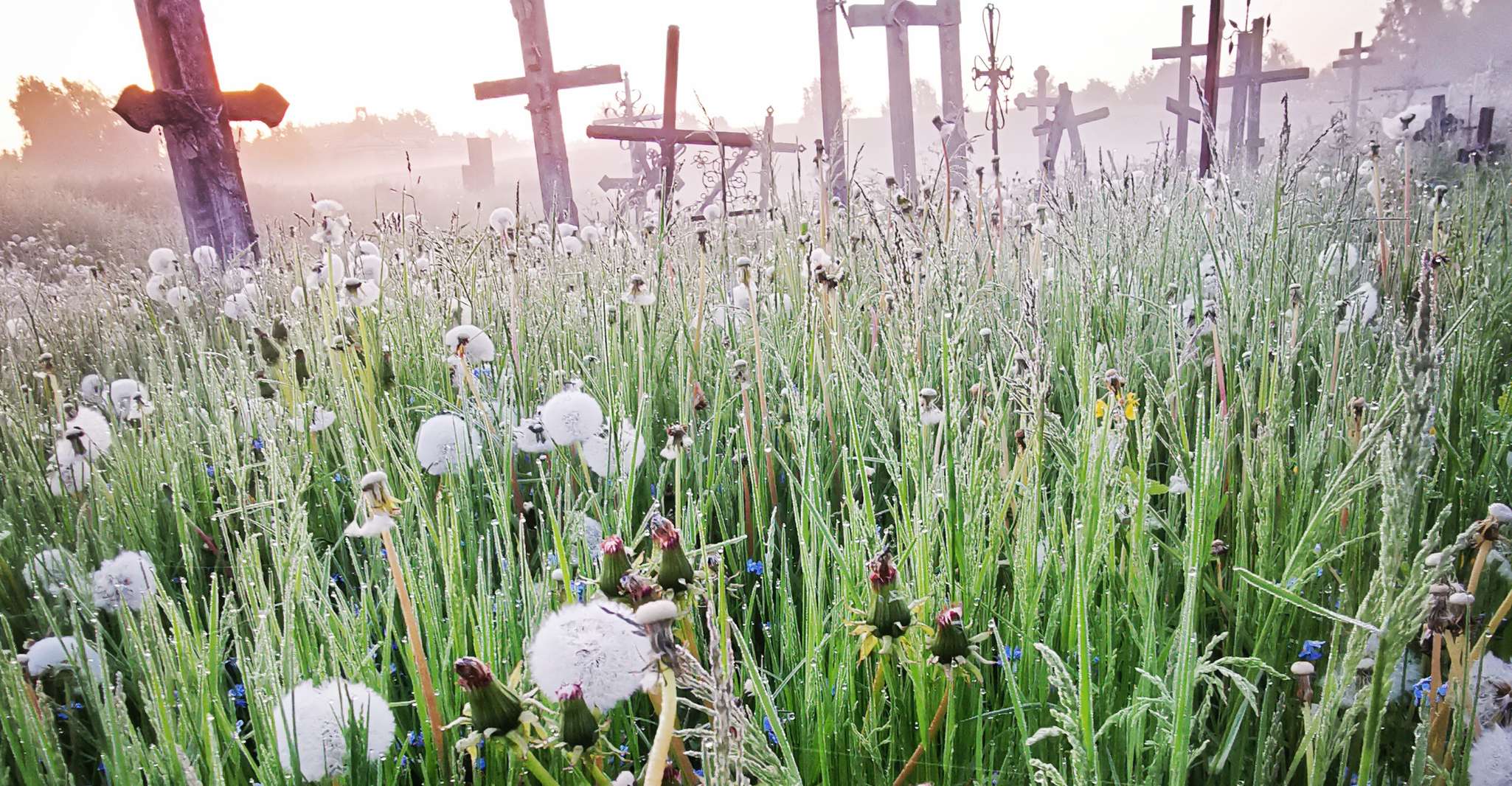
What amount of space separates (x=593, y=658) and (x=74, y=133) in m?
17.5

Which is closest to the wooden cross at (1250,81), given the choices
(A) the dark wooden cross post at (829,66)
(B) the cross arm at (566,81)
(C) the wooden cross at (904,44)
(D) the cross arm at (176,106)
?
(C) the wooden cross at (904,44)

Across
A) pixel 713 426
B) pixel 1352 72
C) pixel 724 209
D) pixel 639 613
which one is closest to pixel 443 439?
pixel 713 426

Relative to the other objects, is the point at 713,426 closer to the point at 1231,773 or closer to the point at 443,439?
the point at 443,439

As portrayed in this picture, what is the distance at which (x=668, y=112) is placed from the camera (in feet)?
14.3

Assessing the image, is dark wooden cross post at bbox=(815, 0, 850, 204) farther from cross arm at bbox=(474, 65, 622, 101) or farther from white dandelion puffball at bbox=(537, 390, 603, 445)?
white dandelion puffball at bbox=(537, 390, 603, 445)

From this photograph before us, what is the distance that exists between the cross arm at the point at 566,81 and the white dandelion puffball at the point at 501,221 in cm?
428

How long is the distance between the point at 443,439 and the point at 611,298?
0.86 metres

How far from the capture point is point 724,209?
7.17ft

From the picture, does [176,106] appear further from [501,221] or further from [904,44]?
[904,44]

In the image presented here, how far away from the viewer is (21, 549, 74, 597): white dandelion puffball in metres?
1.24

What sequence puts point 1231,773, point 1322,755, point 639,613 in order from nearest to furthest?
point 639,613, point 1322,755, point 1231,773

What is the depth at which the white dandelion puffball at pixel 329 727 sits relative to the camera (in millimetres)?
787

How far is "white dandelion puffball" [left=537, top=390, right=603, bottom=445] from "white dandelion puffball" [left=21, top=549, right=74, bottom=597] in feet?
2.46

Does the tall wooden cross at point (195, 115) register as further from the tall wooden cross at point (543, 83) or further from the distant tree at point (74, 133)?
the distant tree at point (74, 133)
